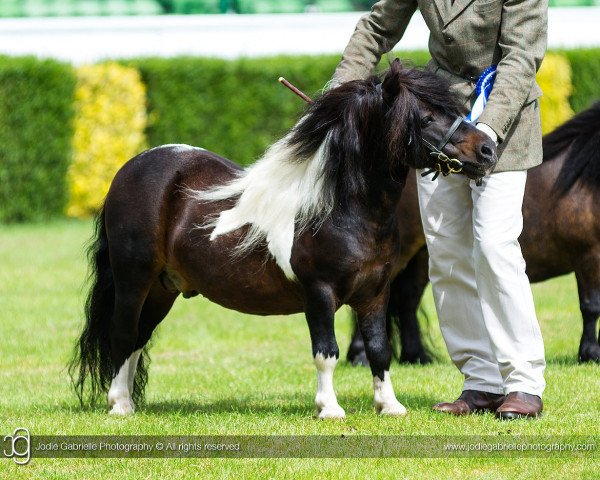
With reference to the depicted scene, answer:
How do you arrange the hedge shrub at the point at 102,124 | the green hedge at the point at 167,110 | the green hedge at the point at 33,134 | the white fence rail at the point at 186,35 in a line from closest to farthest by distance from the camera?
the green hedge at the point at 33,134 < the green hedge at the point at 167,110 < the hedge shrub at the point at 102,124 < the white fence rail at the point at 186,35

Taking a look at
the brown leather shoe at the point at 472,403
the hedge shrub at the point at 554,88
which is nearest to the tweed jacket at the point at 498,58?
the brown leather shoe at the point at 472,403

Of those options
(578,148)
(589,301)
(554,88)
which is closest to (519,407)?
(589,301)

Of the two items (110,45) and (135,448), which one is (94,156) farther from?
(135,448)

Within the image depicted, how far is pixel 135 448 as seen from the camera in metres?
4.82

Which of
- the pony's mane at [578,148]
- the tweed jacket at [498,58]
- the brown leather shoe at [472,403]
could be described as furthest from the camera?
the pony's mane at [578,148]

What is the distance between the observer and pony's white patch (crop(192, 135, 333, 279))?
17.1ft

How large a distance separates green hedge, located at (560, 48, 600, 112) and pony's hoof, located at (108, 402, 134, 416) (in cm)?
1386

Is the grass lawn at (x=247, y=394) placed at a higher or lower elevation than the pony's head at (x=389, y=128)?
lower

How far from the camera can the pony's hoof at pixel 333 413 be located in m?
5.28

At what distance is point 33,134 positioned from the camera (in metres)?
16.0

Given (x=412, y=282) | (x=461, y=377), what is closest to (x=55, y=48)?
(x=412, y=282)

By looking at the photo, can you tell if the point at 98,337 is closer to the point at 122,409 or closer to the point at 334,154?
the point at 122,409

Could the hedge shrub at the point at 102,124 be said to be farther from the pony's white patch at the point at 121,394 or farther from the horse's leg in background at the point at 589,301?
the pony's white patch at the point at 121,394

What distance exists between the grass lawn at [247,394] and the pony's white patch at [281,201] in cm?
90
